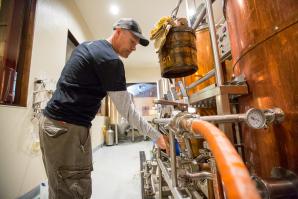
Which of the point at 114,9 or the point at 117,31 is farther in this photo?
the point at 114,9

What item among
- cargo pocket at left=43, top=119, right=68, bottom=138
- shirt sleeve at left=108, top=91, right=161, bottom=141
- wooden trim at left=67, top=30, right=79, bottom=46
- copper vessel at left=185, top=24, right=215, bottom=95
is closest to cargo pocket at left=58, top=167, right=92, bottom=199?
cargo pocket at left=43, top=119, right=68, bottom=138

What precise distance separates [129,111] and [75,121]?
1.14ft

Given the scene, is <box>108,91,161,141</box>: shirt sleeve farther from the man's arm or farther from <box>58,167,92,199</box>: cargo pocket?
<box>58,167,92,199</box>: cargo pocket

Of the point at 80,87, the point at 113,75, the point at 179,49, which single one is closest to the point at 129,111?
the point at 113,75

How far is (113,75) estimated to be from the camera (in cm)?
96

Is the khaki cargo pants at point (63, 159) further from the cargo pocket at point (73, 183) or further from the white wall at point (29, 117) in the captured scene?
the white wall at point (29, 117)

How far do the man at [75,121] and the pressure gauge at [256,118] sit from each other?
0.57 meters

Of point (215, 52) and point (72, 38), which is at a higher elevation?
point (72, 38)

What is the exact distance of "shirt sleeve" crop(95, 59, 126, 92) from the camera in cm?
96

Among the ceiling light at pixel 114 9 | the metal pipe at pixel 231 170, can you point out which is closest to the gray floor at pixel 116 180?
the metal pipe at pixel 231 170

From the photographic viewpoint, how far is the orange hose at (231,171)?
0.81 feet

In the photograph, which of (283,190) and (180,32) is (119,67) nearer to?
(180,32)

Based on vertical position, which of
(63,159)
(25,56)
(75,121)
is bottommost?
(63,159)

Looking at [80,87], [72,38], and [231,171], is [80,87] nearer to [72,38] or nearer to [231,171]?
[231,171]
